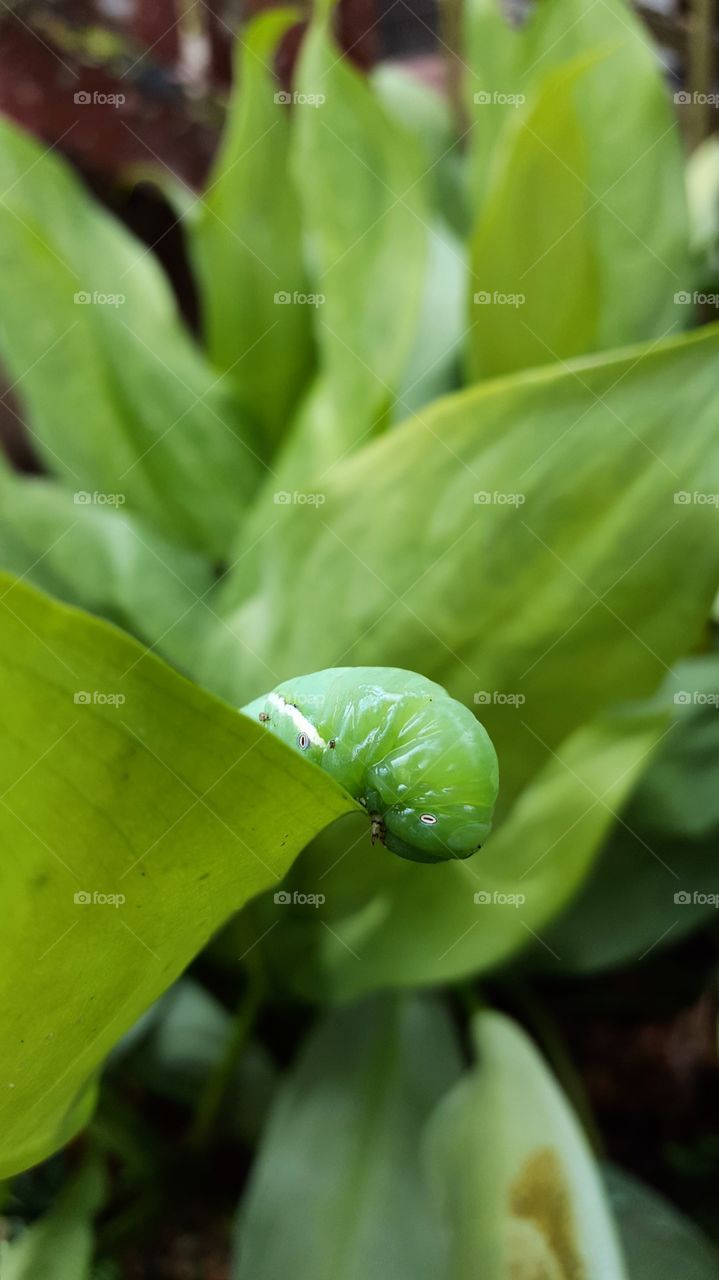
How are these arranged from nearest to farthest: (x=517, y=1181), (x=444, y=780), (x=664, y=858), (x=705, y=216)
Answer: (x=444, y=780) < (x=517, y=1181) < (x=664, y=858) < (x=705, y=216)

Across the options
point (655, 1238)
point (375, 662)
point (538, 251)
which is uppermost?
point (538, 251)

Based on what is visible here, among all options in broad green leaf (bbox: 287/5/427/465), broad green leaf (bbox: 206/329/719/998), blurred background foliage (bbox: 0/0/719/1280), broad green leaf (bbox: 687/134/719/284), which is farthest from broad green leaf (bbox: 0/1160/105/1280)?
broad green leaf (bbox: 687/134/719/284)

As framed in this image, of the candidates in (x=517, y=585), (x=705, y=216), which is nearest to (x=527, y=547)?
(x=517, y=585)

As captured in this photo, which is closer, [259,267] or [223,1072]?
[223,1072]

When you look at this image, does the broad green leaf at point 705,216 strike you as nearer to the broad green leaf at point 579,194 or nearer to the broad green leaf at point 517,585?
the broad green leaf at point 579,194

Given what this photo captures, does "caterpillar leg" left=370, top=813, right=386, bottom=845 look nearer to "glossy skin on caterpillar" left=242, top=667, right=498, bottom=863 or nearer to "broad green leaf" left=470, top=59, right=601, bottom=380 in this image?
"glossy skin on caterpillar" left=242, top=667, right=498, bottom=863

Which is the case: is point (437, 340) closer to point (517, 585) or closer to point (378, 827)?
point (517, 585)

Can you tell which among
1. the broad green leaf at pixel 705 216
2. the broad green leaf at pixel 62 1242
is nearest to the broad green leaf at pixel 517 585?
the broad green leaf at pixel 62 1242

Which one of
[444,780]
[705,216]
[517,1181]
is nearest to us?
[444,780]
